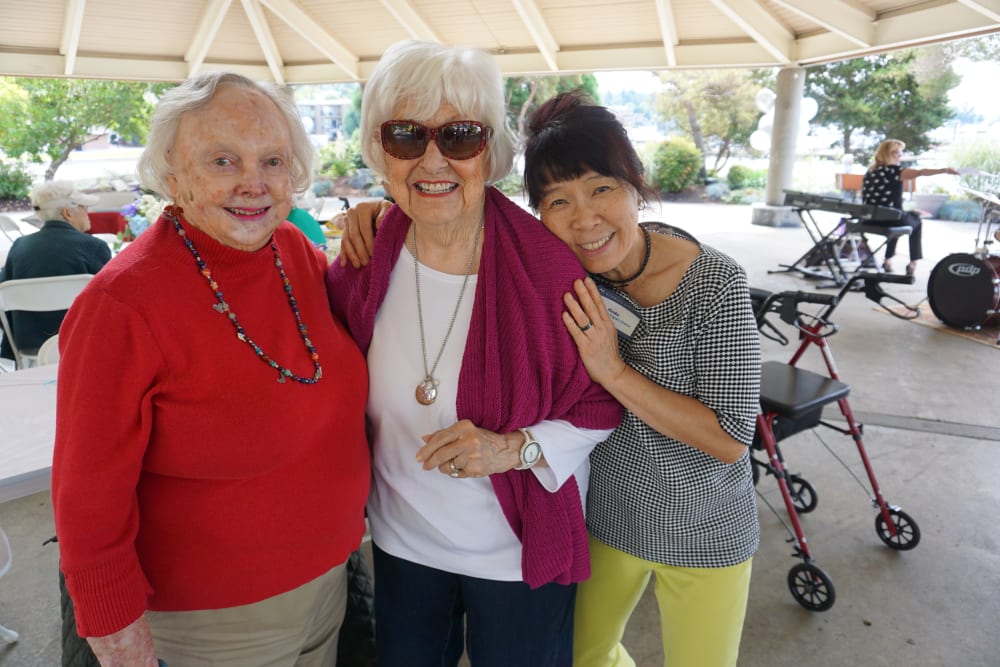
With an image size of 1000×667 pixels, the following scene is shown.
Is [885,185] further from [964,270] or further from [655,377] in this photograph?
[655,377]

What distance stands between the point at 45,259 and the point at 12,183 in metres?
17.1

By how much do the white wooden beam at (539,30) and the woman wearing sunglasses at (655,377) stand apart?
28.6ft

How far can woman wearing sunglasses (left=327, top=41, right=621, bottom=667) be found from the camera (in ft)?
4.42

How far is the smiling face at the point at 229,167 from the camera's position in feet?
3.95

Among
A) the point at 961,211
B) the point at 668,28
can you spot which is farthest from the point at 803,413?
the point at 961,211

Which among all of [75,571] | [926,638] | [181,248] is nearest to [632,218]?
[181,248]

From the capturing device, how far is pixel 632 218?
1.45 m

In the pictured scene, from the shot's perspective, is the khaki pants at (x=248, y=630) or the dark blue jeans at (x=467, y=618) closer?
the khaki pants at (x=248, y=630)

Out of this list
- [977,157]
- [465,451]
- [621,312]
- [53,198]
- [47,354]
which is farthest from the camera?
[977,157]

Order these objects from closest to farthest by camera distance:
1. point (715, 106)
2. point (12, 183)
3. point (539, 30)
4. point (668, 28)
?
point (668, 28) → point (539, 30) → point (12, 183) → point (715, 106)

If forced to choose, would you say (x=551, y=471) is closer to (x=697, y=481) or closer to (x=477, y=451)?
(x=477, y=451)

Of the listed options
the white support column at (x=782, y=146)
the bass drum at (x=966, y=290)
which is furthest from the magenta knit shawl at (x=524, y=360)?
the white support column at (x=782, y=146)

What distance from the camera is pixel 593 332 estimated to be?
137 centimetres

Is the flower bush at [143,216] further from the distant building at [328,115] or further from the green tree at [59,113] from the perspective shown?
the distant building at [328,115]
